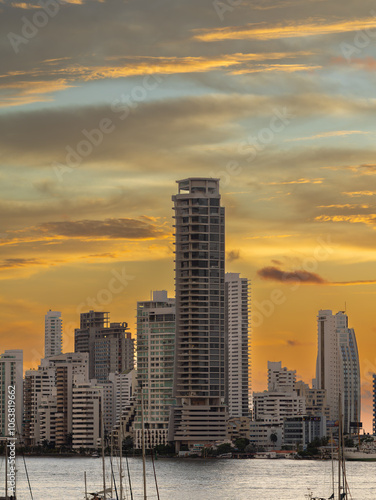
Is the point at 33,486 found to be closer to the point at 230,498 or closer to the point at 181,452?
the point at 230,498

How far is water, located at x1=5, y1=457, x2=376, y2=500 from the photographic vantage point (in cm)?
10919

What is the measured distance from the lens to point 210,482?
130000 millimetres

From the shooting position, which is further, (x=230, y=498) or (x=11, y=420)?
(x=230, y=498)

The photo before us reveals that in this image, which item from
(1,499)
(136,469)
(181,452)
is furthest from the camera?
(181,452)

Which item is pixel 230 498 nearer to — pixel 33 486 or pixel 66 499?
pixel 66 499

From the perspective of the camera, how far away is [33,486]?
125m

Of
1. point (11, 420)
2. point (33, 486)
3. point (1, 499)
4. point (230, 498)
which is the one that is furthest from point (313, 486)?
point (11, 420)

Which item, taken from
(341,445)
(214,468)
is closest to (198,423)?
(214,468)

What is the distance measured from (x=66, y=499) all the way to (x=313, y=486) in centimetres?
3251

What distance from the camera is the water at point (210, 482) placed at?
10919cm

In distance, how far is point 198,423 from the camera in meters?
200

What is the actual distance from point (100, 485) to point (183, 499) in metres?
21.5

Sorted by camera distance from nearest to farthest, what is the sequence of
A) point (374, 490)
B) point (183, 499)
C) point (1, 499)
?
point (1, 499)
point (183, 499)
point (374, 490)

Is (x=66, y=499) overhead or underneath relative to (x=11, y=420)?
underneath
